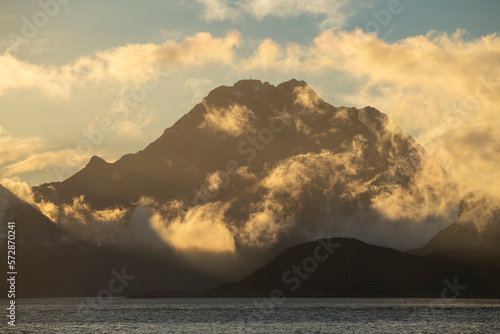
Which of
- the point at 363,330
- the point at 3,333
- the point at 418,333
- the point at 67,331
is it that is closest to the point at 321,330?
Result: the point at 363,330

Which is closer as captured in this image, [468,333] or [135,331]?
[468,333]

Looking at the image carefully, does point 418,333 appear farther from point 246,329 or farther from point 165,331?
point 165,331

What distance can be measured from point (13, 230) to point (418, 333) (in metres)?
112

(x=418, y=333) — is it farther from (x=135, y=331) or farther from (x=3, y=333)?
(x=3, y=333)

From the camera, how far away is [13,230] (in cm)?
13012

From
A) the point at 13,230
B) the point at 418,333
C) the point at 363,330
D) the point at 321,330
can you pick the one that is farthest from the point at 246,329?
the point at 13,230

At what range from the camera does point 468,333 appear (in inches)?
6457

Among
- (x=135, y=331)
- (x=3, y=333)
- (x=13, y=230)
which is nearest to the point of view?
(x=13, y=230)

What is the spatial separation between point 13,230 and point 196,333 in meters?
66.1

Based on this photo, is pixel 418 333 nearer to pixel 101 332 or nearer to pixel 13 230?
pixel 101 332

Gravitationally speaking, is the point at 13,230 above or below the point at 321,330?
above

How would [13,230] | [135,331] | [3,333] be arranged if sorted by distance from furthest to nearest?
1. [135,331]
2. [3,333]
3. [13,230]

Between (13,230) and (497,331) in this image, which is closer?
(13,230)

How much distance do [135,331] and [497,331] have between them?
107 metres
